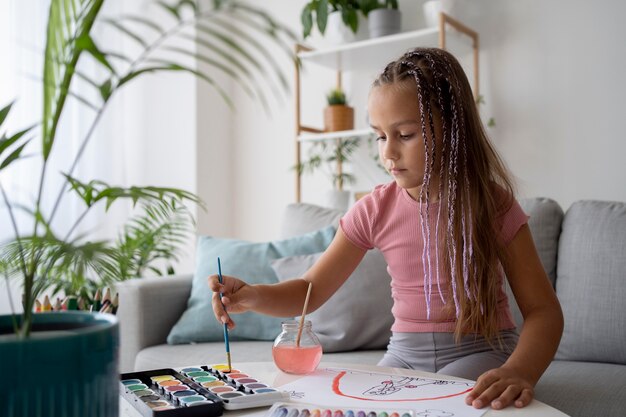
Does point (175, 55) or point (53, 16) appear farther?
point (175, 55)

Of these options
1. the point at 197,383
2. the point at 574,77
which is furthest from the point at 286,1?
the point at 197,383

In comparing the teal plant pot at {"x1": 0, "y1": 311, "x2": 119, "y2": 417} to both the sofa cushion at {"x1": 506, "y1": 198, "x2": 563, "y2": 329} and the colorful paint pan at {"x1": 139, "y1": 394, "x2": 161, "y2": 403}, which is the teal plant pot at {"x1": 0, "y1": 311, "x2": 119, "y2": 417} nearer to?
the colorful paint pan at {"x1": 139, "y1": 394, "x2": 161, "y2": 403}

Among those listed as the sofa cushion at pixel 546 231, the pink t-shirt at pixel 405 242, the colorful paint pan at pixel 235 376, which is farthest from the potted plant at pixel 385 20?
the colorful paint pan at pixel 235 376

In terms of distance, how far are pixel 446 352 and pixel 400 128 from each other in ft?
1.42

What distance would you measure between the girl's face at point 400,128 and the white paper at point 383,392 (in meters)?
0.40

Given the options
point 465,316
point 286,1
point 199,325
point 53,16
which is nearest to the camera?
point 53,16

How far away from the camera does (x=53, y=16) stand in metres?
0.54

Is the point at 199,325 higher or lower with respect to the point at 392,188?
lower

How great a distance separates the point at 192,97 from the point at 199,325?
5.79 ft

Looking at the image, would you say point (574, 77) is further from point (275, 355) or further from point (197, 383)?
point (197, 383)

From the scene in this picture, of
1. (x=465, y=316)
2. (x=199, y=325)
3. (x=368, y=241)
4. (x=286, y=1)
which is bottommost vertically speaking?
(x=199, y=325)

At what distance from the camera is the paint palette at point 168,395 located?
30.8 inches

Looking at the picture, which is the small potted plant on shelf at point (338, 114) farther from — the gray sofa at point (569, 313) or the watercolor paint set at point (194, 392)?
the watercolor paint set at point (194, 392)

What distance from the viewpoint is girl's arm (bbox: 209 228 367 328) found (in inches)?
42.9
